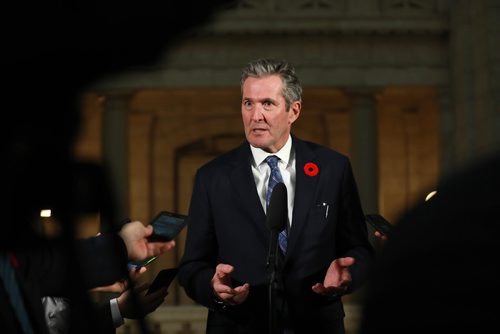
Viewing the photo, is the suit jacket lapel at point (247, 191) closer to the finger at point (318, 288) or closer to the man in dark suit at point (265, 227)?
the man in dark suit at point (265, 227)

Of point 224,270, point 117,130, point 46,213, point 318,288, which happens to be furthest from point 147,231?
point 117,130

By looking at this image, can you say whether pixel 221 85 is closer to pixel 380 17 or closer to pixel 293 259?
pixel 380 17

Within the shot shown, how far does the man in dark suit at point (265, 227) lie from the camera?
4102 millimetres

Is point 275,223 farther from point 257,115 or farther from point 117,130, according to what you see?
point 117,130

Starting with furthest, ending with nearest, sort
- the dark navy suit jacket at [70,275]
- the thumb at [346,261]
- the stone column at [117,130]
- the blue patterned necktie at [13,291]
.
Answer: the stone column at [117,130]
the thumb at [346,261]
the blue patterned necktie at [13,291]
the dark navy suit jacket at [70,275]

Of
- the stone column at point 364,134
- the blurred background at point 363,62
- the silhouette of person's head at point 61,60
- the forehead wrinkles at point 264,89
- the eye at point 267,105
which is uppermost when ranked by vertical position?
the silhouette of person's head at point 61,60

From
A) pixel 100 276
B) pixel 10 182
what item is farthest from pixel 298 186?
pixel 10 182

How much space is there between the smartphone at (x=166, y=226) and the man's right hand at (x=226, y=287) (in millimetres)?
204

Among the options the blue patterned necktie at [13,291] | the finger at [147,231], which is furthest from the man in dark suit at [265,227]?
the blue patterned necktie at [13,291]

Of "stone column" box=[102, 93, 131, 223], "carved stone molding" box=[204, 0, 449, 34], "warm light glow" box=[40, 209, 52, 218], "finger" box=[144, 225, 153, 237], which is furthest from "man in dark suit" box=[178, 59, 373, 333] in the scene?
"stone column" box=[102, 93, 131, 223]

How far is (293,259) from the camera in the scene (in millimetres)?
4137

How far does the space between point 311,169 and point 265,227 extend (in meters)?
0.28

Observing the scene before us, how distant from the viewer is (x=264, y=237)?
4.21 meters

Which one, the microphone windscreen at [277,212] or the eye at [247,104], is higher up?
the eye at [247,104]
